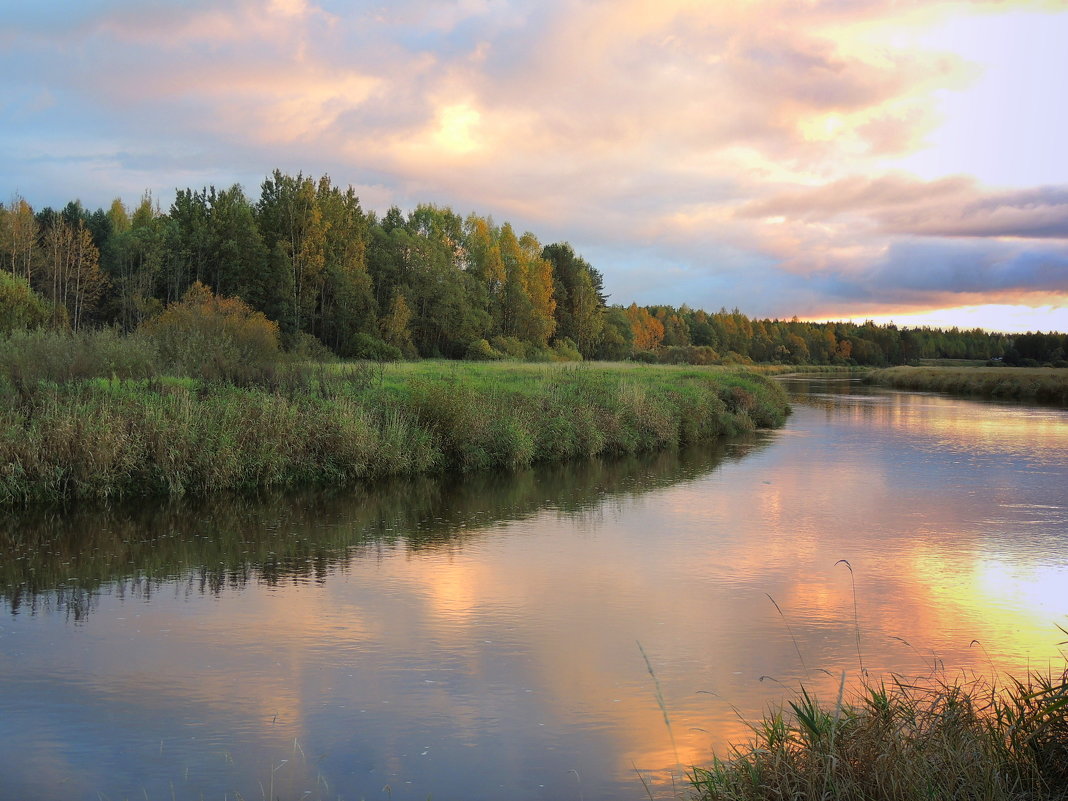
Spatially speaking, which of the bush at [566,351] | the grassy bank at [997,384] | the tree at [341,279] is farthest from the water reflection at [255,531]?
the grassy bank at [997,384]

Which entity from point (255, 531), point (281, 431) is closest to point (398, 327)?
point (281, 431)

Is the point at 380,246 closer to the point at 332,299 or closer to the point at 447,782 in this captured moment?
the point at 332,299

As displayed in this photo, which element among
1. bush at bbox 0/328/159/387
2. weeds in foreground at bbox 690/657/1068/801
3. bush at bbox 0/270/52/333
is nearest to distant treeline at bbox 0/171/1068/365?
bush at bbox 0/270/52/333

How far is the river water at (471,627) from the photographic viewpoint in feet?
17.4

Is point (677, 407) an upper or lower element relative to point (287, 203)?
lower

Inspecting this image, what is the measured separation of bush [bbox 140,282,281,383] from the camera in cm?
1705

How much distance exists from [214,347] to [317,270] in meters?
31.7

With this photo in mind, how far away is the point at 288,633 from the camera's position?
756 cm

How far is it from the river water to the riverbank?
0.78m

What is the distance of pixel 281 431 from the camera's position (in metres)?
14.9

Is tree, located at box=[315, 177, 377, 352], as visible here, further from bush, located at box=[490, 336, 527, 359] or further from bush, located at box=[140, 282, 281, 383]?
bush, located at box=[140, 282, 281, 383]

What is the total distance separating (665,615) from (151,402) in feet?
32.2

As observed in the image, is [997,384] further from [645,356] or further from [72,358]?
[72,358]

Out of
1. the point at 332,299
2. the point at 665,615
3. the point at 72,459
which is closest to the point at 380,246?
the point at 332,299
